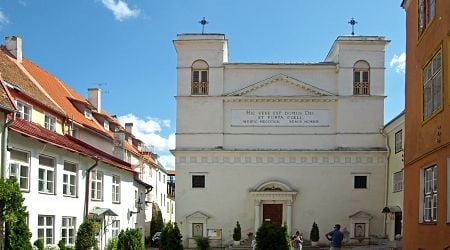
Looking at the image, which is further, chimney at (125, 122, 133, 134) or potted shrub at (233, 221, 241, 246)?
chimney at (125, 122, 133, 134)

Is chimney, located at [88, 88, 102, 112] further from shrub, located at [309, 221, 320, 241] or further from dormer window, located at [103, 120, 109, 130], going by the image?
shrub, located at [309, 221, 320, 241]

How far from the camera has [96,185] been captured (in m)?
29.4

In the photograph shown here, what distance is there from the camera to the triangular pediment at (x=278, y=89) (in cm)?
3978

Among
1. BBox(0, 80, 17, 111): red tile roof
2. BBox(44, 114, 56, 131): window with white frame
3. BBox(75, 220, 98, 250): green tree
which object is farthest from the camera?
BBox(44, 114, 56, 131): window with white frame

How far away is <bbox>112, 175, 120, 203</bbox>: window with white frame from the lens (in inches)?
1273

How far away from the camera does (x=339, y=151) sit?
129 ft

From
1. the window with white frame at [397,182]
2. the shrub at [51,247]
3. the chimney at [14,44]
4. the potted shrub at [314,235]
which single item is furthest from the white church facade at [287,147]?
the shrub at [51,247]

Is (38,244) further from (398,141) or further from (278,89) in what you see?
(398,141)

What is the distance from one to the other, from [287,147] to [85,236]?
59.1ft

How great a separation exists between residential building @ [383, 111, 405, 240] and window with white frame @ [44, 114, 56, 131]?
1887 cm

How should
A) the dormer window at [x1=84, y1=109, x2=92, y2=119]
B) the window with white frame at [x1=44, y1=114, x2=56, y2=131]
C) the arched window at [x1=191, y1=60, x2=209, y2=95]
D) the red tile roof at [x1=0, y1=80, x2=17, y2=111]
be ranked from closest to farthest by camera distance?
the red tile roof at [x1=0, y1=80, x2=17, y2=111], the window with white frame at [x1=44, y1=114, x2=56, y2=131], the dormer window at [x1=84, y1=109, x2=92, y2=119], the arched window at [x1=191, y1=60, x2=209, y2=95]

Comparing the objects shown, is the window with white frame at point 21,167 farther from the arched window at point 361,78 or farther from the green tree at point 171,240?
the arched window at point 361,78

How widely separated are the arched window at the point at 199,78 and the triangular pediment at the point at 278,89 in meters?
2.03

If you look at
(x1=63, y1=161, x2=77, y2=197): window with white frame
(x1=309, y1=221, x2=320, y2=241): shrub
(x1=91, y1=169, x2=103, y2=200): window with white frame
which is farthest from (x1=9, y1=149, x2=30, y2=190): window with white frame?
(x1=309, y1=221, x2=320, y2=241): shrub
